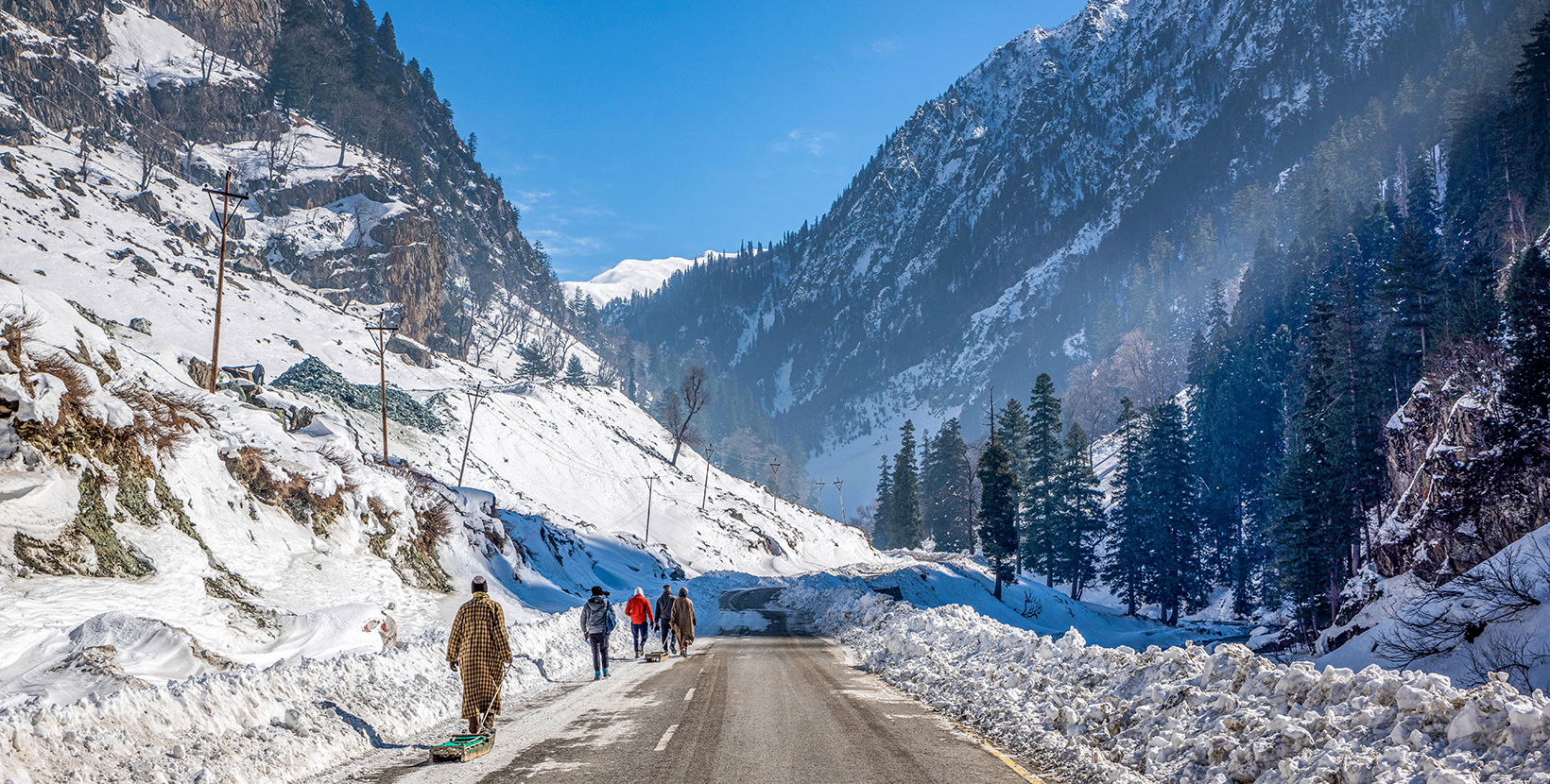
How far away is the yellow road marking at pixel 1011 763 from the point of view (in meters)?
7.50

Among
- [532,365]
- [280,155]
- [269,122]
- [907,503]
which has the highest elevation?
[269,122]

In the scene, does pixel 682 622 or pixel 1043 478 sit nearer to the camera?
pixel 682 622

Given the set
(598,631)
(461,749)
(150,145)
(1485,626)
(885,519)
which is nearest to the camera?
(461,749)

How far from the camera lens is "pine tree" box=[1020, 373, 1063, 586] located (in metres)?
60.4

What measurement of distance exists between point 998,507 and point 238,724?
4456cm

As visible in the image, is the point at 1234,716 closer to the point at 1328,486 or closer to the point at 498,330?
the point at 1328,486

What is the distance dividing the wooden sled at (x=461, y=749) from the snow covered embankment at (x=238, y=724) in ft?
3.94

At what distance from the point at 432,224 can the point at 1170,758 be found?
391ft

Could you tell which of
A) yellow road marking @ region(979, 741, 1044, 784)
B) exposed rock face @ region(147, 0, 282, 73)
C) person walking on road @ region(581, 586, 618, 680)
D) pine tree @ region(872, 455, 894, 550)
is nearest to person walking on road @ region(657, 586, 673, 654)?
person walking on road @ region(581, 586, 618, 680)

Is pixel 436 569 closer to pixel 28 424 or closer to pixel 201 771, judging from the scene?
pixel 28 424

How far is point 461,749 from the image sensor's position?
8.32 meters

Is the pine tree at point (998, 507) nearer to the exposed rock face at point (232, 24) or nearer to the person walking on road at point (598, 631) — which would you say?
the person walking on road at point (598, 631)

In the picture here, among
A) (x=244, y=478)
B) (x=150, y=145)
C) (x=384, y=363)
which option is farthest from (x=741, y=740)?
(x=150, y=145)

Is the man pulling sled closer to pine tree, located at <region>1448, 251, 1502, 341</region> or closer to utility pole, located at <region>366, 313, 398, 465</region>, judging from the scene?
utility pole, located at <region>366, 313, 398, 465</region>
